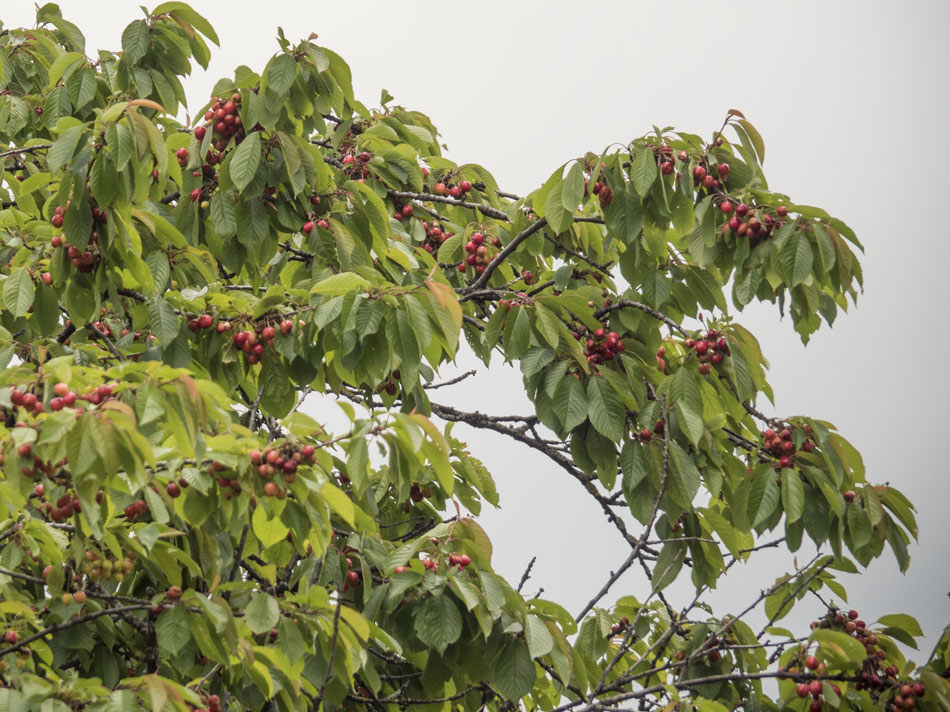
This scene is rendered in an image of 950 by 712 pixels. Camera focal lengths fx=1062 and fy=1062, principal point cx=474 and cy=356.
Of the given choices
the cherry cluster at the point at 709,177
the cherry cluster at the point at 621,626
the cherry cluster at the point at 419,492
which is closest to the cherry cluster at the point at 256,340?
the cherry cluster at the point at 419,492

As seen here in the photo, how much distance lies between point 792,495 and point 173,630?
2293 mm

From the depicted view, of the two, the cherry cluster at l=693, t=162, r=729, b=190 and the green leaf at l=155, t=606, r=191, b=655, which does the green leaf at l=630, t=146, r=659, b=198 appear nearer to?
the cherry cluster at l=693, t=162, r=729, b=190

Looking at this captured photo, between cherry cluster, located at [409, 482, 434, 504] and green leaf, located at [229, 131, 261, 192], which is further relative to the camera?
cherry cluster, located at [409, 482, 434, 504]

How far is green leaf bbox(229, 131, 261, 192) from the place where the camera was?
4023mm

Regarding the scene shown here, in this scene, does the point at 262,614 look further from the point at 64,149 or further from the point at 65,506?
the point at 64,149

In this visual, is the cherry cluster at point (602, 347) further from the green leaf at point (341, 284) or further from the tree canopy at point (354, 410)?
the green leaf at point (341, 284)

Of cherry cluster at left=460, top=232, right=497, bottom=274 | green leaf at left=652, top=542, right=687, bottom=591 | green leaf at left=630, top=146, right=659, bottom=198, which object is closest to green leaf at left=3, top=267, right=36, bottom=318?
cherry cluster at left=460, top=232, right=497, bottom=274

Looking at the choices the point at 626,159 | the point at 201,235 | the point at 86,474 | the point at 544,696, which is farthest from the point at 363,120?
the point at 86,474

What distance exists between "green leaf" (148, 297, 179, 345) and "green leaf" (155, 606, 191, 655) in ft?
3.51

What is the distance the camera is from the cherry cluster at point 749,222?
13.3 ft

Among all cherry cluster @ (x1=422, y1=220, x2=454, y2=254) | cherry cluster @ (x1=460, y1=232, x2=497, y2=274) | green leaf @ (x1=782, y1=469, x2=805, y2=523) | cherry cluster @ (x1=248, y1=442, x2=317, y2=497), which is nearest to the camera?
cherry cluster @ (x1=248, y1=442, x2=317, y2=497)

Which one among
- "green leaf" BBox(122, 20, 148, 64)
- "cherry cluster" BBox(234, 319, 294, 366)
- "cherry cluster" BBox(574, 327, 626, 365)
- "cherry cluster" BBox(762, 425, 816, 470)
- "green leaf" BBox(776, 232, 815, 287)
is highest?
"green leaf" BBox(122, 20, 148, 64)

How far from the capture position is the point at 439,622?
364 cm

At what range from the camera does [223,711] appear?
3.57 metres
